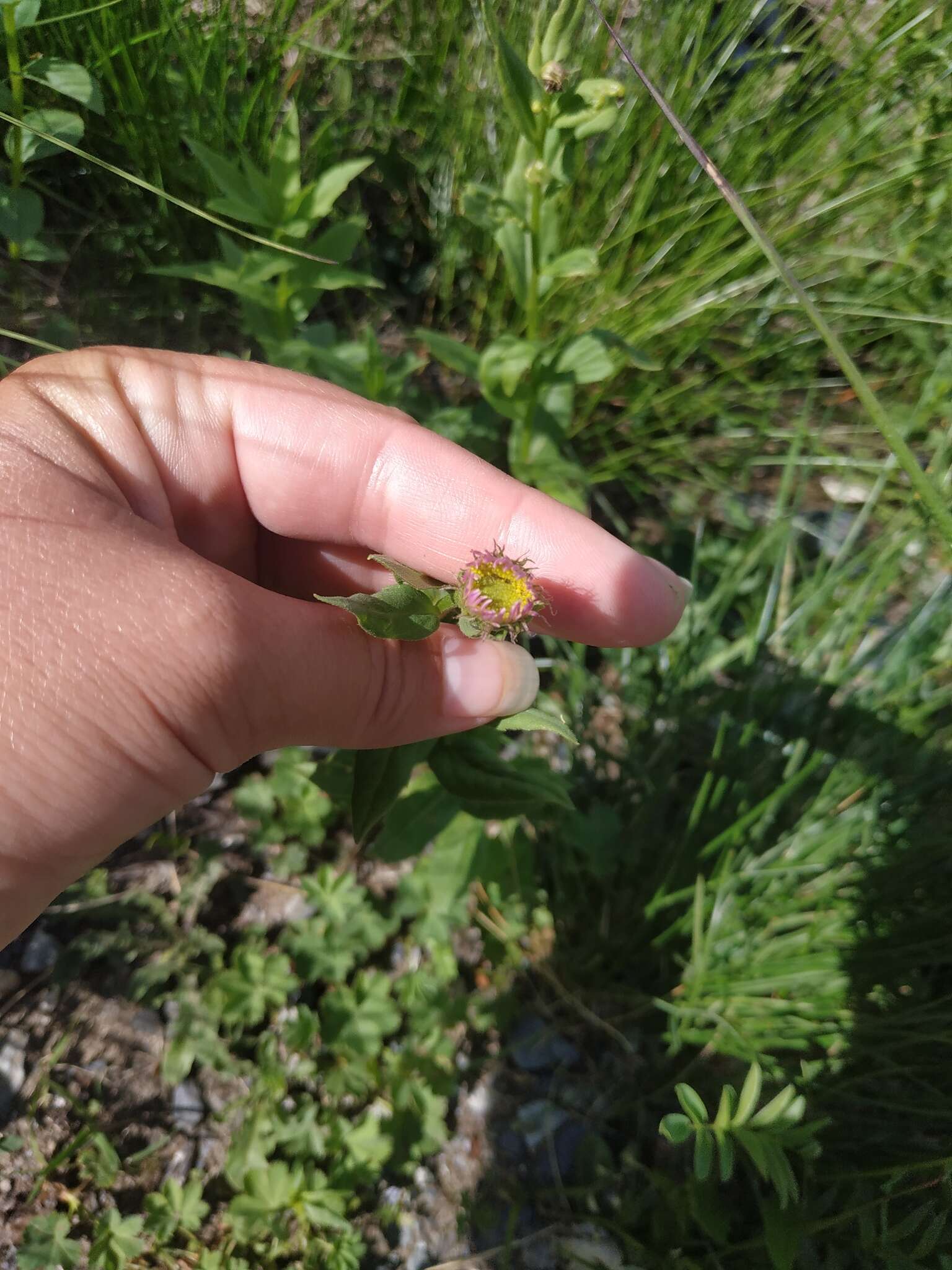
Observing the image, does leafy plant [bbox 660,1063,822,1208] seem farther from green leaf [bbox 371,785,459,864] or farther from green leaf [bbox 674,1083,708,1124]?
green leaf [bbox 371,785,459,864]

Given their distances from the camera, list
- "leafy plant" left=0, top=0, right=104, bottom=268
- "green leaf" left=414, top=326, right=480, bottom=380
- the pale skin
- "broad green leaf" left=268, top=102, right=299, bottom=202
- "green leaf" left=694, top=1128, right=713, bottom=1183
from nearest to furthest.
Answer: the pale skin
"green leaf" left=694, top=1128, right=713, bottom=1183
"leafy plant" left=0, top=0, right=104, bottom=268
"broad green leaf" left=268, top=102, right=299, bottom=202
"green leaf" left=414, top=326, right=480, bottom=380

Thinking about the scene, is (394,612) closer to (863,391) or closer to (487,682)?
(487,682)

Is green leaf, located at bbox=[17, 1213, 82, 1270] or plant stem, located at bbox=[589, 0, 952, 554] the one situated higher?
plant stem, located at bbox=[589, 0, 952, 554]

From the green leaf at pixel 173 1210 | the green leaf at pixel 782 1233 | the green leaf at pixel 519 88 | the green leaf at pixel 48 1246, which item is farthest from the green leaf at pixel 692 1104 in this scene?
the green leaf at pixel 519 88

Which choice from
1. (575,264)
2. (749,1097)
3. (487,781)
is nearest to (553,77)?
(575,264)

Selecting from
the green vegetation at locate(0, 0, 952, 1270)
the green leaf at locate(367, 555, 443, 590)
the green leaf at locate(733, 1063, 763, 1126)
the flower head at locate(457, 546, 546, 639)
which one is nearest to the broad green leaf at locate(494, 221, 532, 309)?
the green vegetation at locate(0, 0, 952, 1270)

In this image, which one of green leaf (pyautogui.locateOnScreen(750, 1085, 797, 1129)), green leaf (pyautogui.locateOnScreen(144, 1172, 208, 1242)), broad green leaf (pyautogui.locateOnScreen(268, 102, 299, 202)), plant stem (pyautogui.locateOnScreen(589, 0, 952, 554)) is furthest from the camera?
broad green leaf (pyautogui.locateOnScreen(268, 102, 299, 202))

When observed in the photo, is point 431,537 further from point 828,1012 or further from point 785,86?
point 785,86
